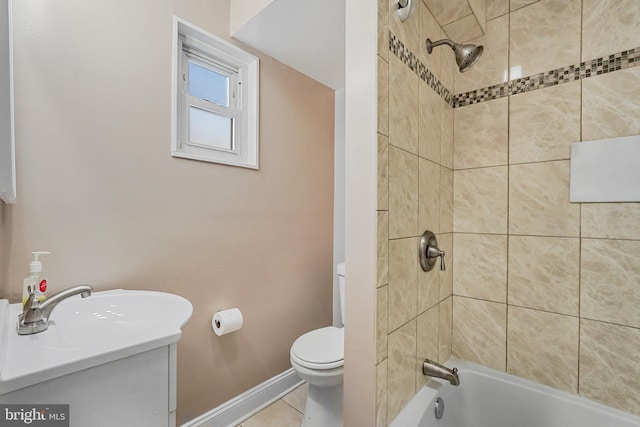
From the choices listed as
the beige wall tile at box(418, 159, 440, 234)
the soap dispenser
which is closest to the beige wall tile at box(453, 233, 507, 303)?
the beige wall tile at box(418, 159, 440, 234)

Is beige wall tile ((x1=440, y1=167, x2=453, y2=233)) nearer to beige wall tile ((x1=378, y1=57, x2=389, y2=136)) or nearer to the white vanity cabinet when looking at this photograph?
beige wall tile ((x1=378, y1=57, x2=389, y2=136))

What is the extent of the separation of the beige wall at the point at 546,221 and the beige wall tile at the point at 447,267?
0.05 meters

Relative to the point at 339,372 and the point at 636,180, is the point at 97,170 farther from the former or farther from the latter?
the point at 636,180

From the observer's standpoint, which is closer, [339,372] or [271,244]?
[339,372]

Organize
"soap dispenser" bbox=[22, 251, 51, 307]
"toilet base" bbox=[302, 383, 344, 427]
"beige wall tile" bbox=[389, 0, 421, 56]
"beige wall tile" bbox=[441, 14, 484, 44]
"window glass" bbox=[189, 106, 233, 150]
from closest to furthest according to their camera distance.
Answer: "soap dispenser" bbox=[22, 251, 51, 307]
"beige wall tile" bbox=[389, 0, 421, 56]
"beige wall tile" bbox=[441, 14, 484, 44]
"toilet base" bbox=[302, 383, 344, 427]
"window glass" bbox=[189, 106, 233, 150]

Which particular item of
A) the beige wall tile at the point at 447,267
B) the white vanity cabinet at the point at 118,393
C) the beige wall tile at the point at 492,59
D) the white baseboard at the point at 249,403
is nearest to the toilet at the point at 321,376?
the white baseboard at the point at 249,403

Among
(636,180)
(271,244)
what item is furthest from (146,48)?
(636,180)

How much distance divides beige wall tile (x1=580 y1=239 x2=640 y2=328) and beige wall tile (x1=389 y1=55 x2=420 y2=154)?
0.86m

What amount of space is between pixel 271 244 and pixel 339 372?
33.3 inches

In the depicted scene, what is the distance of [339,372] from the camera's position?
139cm

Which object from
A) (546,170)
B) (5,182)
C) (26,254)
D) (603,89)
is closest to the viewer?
(5,182)

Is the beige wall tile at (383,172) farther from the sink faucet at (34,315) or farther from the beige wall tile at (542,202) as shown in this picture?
the sink faucet at (34,315)

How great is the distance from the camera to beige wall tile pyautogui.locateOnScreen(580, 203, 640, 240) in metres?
1.09

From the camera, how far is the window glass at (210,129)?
62.9 inches
